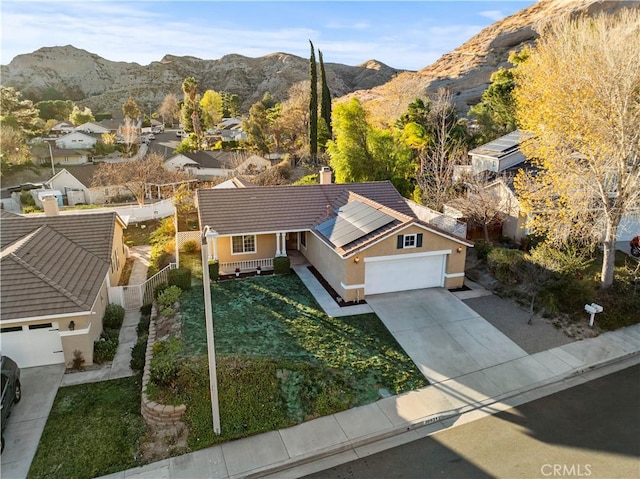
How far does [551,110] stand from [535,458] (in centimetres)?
1403

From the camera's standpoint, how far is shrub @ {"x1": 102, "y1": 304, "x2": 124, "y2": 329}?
16.2 metres

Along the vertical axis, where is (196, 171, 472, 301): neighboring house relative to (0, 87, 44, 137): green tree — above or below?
below

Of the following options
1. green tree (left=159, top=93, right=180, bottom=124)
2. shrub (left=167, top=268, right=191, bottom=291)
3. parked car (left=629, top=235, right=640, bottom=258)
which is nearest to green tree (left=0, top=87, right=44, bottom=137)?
green tree (left=159, top=93, right=180, bottom=124)

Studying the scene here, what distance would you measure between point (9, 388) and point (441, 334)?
45.0ft

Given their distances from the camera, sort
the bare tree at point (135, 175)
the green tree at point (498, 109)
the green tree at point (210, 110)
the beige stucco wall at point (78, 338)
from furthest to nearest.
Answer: the green tree at point (210, 110) → the bare tree at point (135, 175) → the green tree at point (498, 109) → the beige stucco wall at point (78, 338)

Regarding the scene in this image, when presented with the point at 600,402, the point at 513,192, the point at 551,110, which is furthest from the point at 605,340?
the point at 513,192

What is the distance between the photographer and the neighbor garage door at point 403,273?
18000 millimetres

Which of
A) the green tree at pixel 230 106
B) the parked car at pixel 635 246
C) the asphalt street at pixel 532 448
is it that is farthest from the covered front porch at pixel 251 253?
the green tree at pixel 230 106

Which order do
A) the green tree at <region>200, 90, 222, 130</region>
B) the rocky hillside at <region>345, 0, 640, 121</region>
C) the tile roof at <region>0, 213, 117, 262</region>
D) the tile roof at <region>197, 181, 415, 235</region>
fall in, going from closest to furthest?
the tile roof at <region>0, 213, 117, 262</region> → the tile roof at <region>197, 181, 415, 235</region> → the rocky hillside at <region>345, 0, 640, 121</region> → the green tree at <region>200, 90, 222, 130</region>

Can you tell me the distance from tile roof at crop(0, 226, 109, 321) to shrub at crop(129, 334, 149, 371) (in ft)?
7.09

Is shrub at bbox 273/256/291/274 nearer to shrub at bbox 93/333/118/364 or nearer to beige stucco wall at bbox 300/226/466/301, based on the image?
beige stucco wall at bbox 300/226/466/301

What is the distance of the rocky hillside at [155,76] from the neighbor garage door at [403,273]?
115m

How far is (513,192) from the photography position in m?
24.3

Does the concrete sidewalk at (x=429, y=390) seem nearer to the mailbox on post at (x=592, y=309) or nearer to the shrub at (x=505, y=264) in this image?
the mailbox on post at (x=592, y=309)
